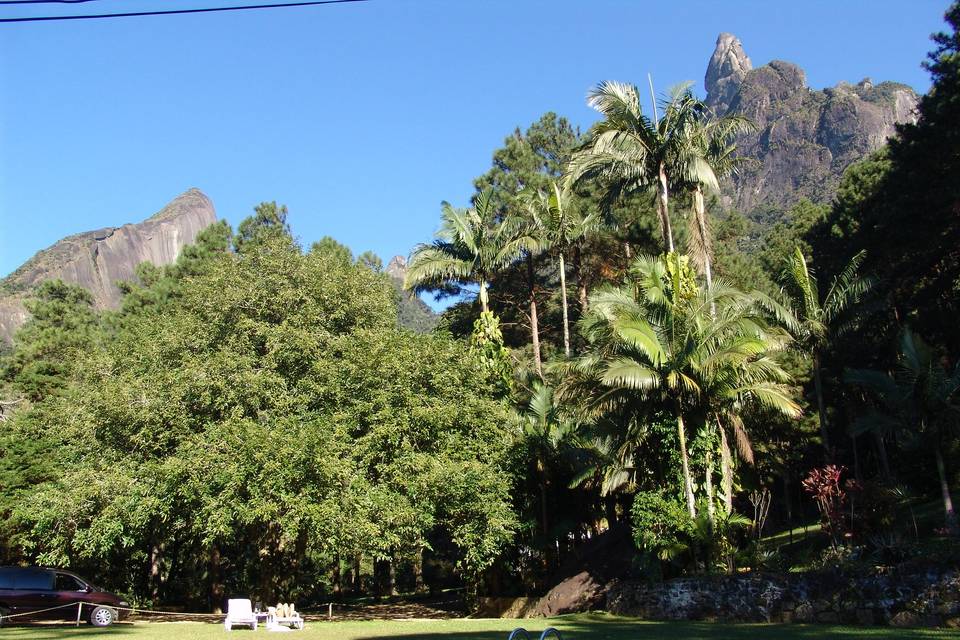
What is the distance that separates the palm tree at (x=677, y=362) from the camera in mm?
18109

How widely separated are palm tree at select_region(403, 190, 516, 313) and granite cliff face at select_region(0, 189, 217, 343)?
75527 mm

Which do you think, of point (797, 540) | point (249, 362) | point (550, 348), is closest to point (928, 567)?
point (797, 540)

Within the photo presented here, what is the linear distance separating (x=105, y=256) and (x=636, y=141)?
10214cm

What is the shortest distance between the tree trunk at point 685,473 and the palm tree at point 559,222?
10699 mm

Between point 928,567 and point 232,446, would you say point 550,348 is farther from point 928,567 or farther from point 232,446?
point 928,567

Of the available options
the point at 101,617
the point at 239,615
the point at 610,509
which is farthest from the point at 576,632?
the point at 101,617

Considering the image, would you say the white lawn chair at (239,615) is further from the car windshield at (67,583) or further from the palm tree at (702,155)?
the palm tree at (702,155)

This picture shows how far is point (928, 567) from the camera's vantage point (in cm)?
1359

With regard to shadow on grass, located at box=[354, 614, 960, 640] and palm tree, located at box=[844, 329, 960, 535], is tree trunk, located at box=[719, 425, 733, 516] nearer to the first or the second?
shadow on grass, located at box=[354, 614, 960, 640]

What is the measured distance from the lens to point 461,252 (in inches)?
1171

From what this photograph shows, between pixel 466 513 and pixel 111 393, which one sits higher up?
pixel 111 393

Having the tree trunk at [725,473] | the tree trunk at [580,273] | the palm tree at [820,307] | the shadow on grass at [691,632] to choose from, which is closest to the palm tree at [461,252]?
the tree trunk at [580,273]

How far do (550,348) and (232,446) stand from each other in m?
22.1

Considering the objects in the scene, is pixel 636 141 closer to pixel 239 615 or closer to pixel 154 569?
pixel 239 615
